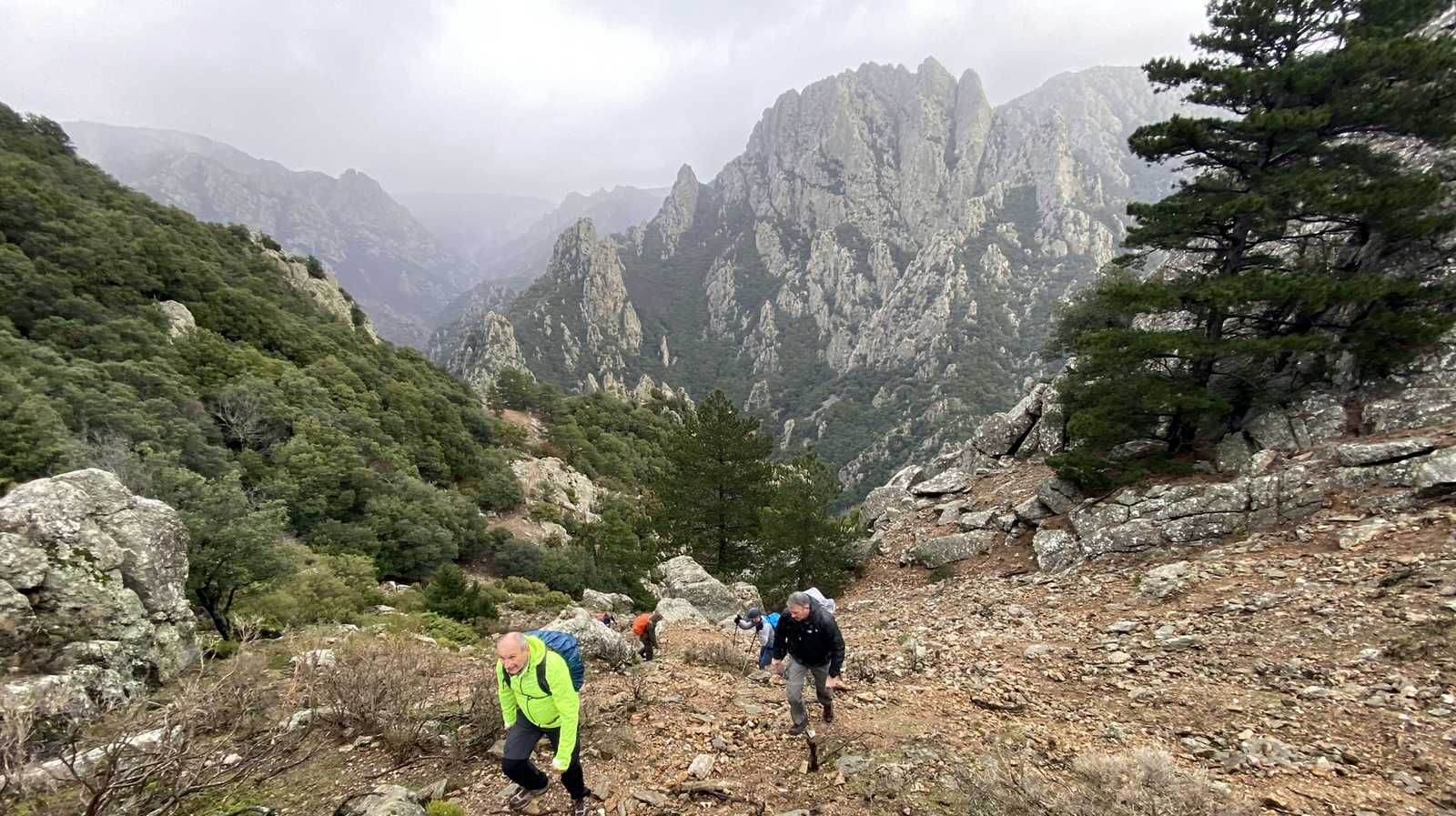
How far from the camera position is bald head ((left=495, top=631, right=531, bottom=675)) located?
4.51 meters

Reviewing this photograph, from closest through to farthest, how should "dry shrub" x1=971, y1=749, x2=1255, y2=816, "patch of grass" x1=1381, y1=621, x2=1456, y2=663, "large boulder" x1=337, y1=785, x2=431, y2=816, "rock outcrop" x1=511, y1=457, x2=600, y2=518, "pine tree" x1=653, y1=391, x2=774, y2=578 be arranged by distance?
"dry shrub" x1=971, y1=749, x2=1255, y2=816 → "large boulder" x1=337, y1=785, x2=431, y2=816 → "patch of grass" x1=1381, y1=621, x2=1456, y2=663 → "pine tree" x1=653, y1=391, x2=774, y2=578 → "rock outcrop" x1=511, y1=457, x2=600, y2=518

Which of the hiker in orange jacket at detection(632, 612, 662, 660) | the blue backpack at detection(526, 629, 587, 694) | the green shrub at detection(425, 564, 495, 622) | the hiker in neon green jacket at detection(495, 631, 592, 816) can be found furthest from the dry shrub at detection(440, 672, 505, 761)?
the green shrub at detection(425, 564, 495, 622)

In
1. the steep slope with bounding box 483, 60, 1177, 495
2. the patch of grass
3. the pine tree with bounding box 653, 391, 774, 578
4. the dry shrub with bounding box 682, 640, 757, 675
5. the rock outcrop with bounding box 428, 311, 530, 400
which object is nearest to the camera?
the patch of grass

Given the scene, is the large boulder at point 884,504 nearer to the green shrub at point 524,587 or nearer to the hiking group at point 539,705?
the green shrub at point 524,587

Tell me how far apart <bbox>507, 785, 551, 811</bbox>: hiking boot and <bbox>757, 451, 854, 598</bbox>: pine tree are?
1106 centimetres

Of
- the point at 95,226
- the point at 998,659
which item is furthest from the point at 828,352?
the point at 998,659

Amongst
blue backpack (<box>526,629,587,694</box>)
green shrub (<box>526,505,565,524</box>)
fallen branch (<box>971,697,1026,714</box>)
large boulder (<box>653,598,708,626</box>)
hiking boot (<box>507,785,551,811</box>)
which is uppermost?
blue backpack (<box>526,629,587,694</box>)

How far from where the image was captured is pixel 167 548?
8797 millimetres

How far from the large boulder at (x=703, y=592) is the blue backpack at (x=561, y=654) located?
1119 centimetres

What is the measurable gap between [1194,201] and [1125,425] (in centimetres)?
485

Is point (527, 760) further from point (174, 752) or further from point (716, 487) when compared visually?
point (716, 487)

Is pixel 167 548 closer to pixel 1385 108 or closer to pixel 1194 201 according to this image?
pixel 1194 201

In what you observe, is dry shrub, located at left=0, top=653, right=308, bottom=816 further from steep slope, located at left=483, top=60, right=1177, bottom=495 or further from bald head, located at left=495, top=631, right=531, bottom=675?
steep slope, located at left=483, top=60, right=1177, bottom=495

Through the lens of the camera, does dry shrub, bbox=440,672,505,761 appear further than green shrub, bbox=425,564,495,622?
No
